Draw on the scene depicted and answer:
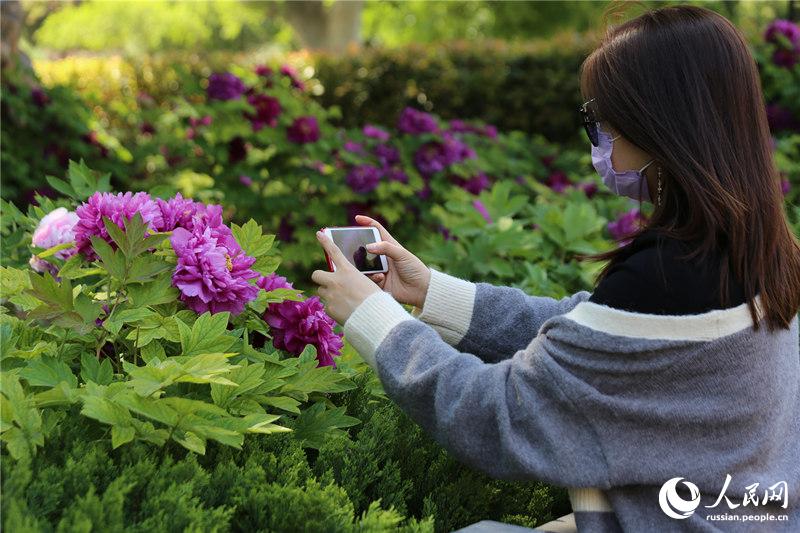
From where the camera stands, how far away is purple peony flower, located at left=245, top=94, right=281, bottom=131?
497cm

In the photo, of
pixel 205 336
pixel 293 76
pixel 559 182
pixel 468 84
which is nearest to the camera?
pixel 205 336

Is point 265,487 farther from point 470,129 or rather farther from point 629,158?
point 470,129

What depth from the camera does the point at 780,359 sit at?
1.78 m

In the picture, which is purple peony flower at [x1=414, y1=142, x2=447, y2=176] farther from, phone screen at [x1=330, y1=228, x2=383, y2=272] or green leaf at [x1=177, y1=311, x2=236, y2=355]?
green leaf at [x1=177, y1=311, x2=236, y2=355]

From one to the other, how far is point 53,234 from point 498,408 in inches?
51.6

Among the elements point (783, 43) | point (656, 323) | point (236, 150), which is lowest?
point (783, 43)

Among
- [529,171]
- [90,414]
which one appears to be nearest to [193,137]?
[529,171]

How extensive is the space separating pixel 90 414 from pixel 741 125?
1322 mm

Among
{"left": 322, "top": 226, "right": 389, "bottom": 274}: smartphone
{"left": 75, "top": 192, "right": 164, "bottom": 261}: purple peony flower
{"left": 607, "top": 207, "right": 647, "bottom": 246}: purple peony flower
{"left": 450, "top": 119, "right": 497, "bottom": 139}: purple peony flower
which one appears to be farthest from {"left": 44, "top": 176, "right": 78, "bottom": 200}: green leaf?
{"left": 450, "top": 119, "right": 497, "bottom": 139}: purple peony flower

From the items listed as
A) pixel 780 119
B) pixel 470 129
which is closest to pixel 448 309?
pixel 470 129

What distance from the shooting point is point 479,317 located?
2.18 meters

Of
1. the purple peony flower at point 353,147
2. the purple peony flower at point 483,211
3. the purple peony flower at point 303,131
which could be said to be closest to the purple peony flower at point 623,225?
the purple peony flower at point 483,211

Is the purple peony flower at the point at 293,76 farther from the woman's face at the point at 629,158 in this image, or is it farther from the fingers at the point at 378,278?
the woman's face at the point at 629,158

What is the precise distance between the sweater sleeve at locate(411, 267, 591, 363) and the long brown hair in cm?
43
